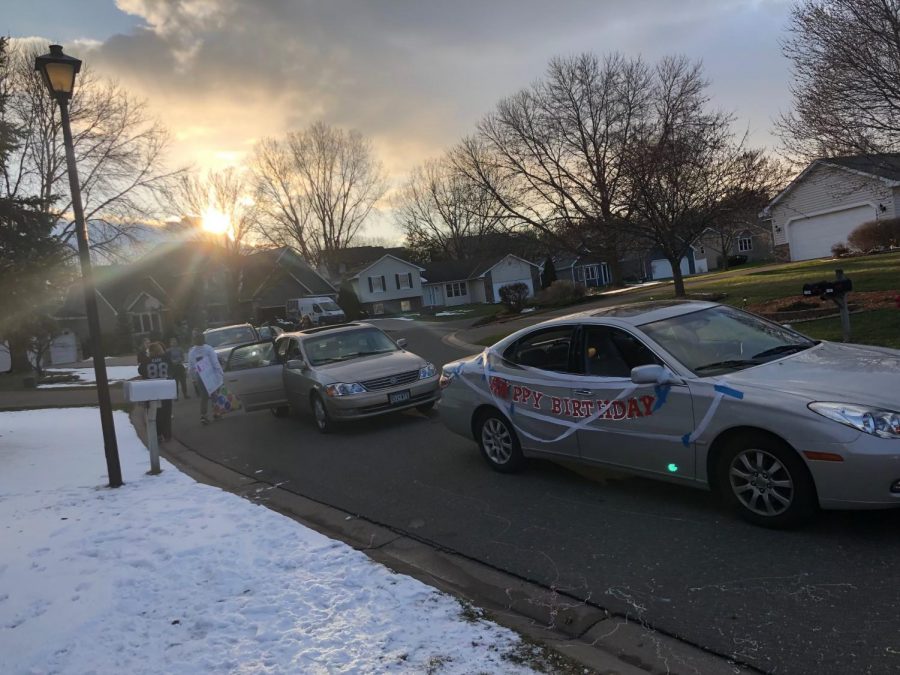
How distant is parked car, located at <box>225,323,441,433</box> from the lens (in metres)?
9.55

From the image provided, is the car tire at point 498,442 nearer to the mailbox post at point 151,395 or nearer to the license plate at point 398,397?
the license plate at point 398,397

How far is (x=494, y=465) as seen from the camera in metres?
6.70

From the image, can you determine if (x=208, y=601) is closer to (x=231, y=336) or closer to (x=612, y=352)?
(x=612, y=352)

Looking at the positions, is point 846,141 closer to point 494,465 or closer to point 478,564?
point 494,465

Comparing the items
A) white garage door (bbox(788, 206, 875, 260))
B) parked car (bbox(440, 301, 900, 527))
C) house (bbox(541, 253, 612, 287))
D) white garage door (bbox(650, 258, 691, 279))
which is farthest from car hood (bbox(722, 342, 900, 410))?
house (bbox(541, 253, 612, 287))

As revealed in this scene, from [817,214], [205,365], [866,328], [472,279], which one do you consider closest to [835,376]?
[866,328]

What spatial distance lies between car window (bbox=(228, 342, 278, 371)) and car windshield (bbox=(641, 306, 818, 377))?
26.5ft

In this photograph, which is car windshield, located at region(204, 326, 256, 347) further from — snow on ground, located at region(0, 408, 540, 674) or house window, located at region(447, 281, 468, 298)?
house window, located at region(447, 281, 468, 298)

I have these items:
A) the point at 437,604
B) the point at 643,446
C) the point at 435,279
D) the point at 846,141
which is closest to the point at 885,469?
the point at 643,446

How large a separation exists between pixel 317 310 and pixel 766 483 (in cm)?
4601

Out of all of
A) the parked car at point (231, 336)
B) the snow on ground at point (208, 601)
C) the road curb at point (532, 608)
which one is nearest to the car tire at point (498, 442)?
the road curb at point (532, 608)

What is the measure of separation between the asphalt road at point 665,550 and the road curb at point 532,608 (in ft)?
0.37

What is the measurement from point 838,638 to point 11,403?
2254 cm

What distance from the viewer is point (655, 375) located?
491cm
